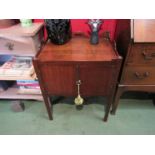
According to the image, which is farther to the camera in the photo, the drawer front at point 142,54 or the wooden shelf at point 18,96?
the wooden shelf at point 18,96

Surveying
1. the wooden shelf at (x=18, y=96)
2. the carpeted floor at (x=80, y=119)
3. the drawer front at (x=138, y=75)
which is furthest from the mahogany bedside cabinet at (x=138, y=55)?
the wooden shelf at (x=18, y=96)

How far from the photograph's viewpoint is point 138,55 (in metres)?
1.00

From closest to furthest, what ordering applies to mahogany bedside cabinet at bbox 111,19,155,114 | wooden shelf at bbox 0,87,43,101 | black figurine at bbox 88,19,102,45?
mahogany bedside cabinet at bbox 111,19,155,114
black figurine at bbox 88,19,102,45
wooden shelf at bbox 0,87,43,101

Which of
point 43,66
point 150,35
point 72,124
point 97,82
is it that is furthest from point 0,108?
point 150,35

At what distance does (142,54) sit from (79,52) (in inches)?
16.8

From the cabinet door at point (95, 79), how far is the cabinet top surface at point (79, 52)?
0.06 m

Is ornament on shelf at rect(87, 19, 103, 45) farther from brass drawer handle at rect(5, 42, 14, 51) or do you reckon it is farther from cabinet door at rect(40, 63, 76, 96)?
brass drawer handle at rect(5, 42, 14, 51)

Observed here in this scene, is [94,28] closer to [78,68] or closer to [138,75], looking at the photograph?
[78,68]

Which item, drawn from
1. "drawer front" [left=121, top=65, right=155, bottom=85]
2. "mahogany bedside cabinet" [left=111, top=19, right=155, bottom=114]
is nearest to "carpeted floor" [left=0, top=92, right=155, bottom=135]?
"mahogany bedside cabinet" [left=111, top=19, right=155, bottom=114]

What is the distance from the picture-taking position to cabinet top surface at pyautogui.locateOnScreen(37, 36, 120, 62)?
3.13 feet

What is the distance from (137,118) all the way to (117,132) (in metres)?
0.27

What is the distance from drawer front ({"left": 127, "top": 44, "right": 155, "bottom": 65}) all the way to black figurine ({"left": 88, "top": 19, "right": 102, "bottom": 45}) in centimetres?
28

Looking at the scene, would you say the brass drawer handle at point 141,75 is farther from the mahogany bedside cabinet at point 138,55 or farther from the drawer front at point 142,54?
the drawer front at point 142,54

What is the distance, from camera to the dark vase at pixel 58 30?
A: 102 cm
